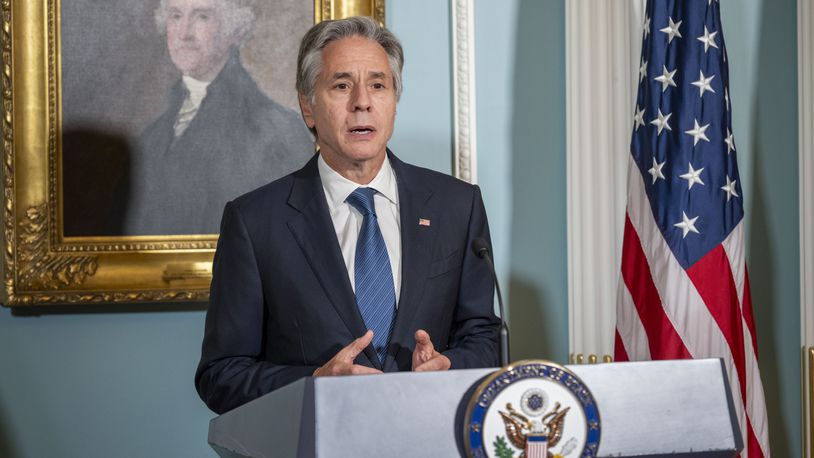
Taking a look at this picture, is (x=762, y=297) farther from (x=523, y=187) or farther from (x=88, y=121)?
(x=88, y=121)

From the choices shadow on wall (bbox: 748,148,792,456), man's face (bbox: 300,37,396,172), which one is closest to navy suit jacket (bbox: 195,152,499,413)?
man's face (bbox: 300,37,396,172)

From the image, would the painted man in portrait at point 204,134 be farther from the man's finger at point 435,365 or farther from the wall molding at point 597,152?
the man's finger at point 435,365

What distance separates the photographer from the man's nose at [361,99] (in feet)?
7.70

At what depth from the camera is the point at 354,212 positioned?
7.95 feet

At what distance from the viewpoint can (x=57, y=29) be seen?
3189 millimetres

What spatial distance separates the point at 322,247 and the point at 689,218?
138 centimetres

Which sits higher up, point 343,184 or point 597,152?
point 597,152

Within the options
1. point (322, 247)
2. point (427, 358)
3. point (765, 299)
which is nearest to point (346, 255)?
point (322, 247)

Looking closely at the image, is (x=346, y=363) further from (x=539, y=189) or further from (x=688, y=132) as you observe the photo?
(x=539, y=189)

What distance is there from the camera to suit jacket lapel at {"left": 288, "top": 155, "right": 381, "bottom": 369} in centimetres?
224

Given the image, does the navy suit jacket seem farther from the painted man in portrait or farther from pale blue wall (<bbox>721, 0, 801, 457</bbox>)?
pale blue wall (<bbox>721, 0, 801, 457</bbox>)

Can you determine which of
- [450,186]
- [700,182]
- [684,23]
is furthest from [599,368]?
[684,23]

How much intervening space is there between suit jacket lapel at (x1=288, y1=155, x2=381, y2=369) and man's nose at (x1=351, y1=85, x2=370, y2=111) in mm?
226

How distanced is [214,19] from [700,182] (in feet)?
5.62
